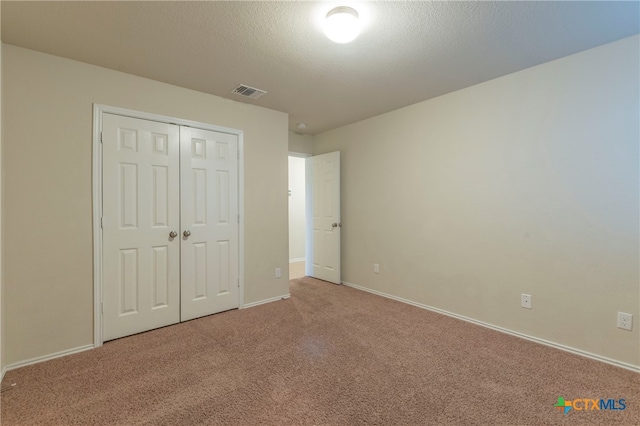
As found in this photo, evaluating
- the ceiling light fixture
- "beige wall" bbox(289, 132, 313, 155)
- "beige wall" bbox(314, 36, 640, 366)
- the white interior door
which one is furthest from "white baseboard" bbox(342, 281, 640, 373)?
the ceiling light fixture

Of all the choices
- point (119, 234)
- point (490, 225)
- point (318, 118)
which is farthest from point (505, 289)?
point (119, 234)

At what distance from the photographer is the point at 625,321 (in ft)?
7.15

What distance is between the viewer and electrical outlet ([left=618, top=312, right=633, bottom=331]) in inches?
85.0

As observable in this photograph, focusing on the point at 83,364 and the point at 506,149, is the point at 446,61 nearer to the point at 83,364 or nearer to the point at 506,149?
the point at 506,149

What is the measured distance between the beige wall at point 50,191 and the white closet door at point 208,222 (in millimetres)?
611

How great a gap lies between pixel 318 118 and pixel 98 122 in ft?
8.25

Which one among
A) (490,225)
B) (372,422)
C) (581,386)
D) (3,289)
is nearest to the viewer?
(372,422)

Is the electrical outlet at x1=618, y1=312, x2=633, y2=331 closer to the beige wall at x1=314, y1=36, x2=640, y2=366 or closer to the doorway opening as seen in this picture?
the beige wall at x1=314, y1=36, x2=640, y2=366

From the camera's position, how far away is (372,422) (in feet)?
5.30

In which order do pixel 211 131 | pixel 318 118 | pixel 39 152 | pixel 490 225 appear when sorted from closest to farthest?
pixel 39 152 → pixel 490 225 → pixel 211 131 → pixel 318 118

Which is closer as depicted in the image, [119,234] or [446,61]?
[446,61]

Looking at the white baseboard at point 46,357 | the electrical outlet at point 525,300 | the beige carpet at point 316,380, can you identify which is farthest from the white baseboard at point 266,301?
A: the electrical outlet at point 525,300

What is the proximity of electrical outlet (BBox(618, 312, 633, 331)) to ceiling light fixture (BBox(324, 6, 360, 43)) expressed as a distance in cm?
285

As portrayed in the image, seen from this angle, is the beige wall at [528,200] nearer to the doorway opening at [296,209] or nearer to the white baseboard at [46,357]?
the doorway opening at [296,209]
